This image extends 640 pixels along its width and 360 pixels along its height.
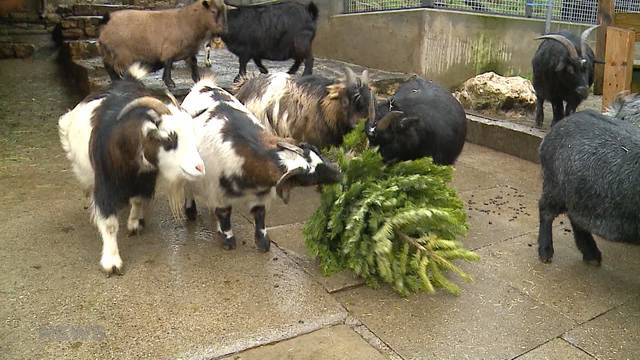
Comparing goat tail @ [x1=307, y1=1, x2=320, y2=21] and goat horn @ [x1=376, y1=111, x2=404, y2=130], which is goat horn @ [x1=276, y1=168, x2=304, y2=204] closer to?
goat horn @ [x1=376, y1=111, x2=404, y2=130]

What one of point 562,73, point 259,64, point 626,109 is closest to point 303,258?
point 626,109

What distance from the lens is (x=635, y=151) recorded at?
3227mm

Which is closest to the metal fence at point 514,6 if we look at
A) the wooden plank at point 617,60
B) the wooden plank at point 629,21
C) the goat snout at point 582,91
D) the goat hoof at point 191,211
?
the wooden plank at point 629,21

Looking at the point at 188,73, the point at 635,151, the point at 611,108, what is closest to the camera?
the point at 635,151

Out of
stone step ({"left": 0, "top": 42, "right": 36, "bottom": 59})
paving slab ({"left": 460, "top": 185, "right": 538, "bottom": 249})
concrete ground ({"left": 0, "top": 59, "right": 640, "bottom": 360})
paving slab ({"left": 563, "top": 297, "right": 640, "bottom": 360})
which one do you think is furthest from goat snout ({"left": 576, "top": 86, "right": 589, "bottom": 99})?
stone step ({"left": 0, "top": 42, "right": 36, "bottom": 59})

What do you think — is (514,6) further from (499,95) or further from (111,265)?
(111,265)

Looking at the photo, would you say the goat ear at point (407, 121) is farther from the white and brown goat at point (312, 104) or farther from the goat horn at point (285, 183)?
the goat horn at point (285, 183)

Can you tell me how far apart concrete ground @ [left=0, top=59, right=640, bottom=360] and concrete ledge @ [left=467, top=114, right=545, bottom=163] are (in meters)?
1.97

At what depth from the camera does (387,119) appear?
4.02 metres

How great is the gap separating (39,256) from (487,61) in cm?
724

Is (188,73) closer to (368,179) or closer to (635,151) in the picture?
(368,179)

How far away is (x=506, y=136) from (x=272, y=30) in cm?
→ 305

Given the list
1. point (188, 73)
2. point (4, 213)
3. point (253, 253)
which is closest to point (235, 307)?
point (253, 253)

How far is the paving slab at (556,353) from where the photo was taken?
2707 mm
